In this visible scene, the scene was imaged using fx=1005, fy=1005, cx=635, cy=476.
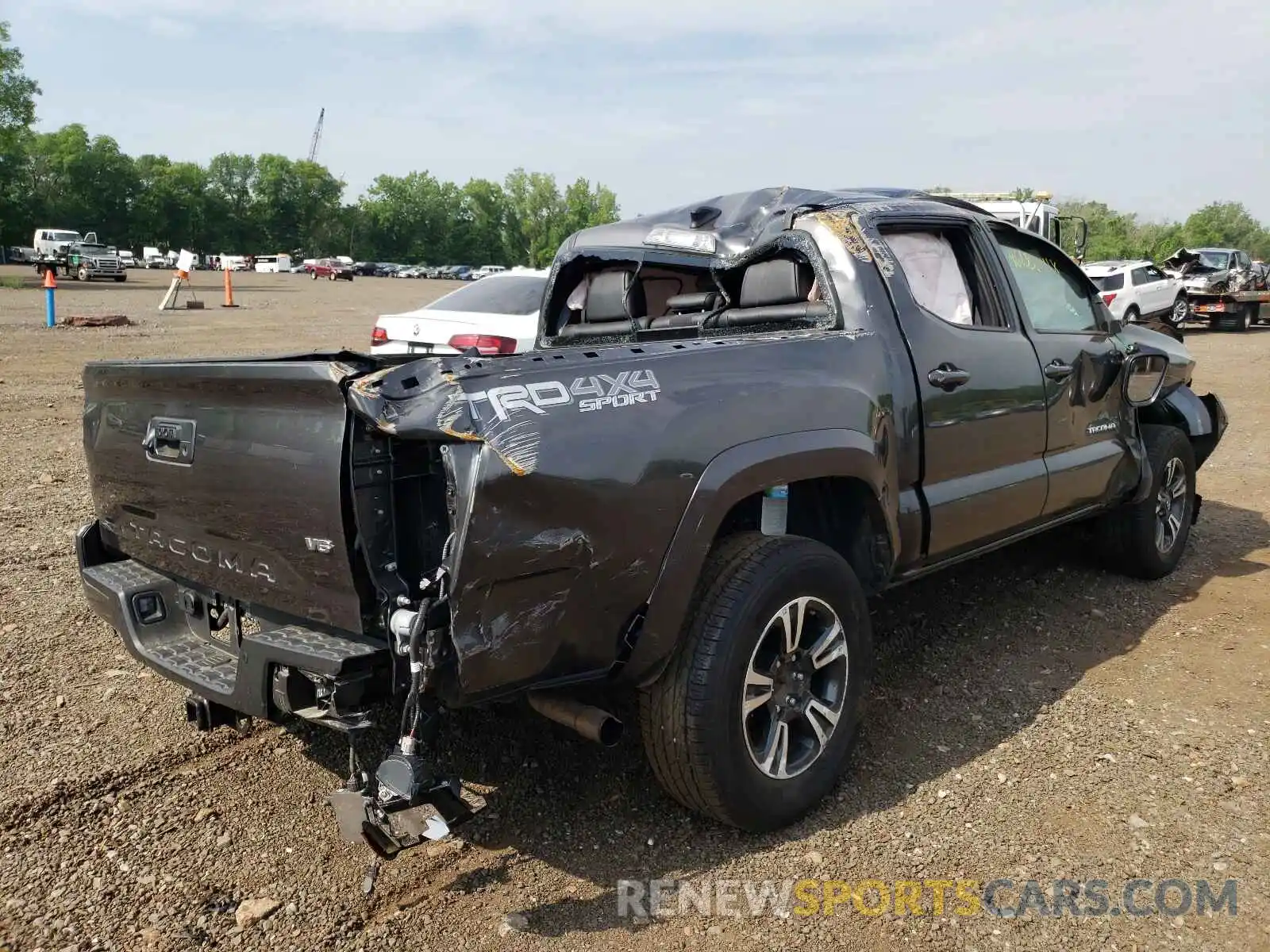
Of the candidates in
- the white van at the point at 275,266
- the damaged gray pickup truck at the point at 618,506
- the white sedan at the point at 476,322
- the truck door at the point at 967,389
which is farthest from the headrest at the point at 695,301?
the white van at the point at 275,266

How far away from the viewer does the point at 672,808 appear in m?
3.23

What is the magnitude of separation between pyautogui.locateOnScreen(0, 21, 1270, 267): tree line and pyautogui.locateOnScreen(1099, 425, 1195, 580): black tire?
54.9 m

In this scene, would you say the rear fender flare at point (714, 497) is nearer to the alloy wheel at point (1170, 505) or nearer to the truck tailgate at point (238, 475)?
the truck tailgate at point (238, 475)

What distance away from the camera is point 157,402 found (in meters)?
2.99

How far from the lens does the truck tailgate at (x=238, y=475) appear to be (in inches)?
99.0

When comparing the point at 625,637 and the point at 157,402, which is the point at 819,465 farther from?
the point at 157,402

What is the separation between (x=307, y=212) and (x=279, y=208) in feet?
10.3

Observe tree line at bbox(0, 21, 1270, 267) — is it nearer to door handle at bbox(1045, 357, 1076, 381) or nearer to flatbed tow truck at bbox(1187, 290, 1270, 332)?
flatbed tow truck at bbox(1187, 290, 1270, 332)

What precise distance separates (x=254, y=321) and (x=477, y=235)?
98.0m

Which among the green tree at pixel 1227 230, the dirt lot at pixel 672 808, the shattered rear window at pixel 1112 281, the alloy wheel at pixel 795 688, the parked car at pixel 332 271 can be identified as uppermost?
the green tree at pixel 1227 230

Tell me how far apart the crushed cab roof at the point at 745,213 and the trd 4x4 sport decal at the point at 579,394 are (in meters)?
1.43

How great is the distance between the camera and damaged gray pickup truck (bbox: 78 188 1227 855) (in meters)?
2.43

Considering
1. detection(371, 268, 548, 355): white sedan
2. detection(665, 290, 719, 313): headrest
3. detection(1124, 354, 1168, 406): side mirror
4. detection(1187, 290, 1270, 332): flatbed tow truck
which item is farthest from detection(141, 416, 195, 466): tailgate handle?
detection(1187, 290, 1270, 332): flatbed tow truck

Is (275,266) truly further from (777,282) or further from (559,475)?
(559,475)
